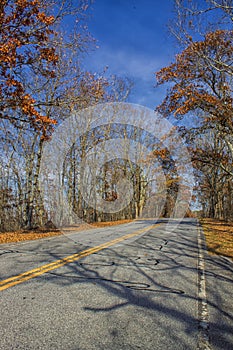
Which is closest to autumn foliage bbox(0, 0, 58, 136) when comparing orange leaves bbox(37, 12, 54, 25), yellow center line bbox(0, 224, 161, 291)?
orange leaves bbox(37, 12, 54, 25)

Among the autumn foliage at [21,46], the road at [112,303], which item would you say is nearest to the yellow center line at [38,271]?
the road at [112,303]

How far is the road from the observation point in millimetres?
→ 2811

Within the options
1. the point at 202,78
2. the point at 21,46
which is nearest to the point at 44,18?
the point at 21,46

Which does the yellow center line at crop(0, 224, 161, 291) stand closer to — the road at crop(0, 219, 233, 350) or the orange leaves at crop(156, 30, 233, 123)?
the road at crop(0, 219, 233, 350)

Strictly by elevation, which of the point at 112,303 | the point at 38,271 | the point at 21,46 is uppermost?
the point at 21,46

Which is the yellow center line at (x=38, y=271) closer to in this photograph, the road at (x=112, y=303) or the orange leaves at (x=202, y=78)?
the road at (x=112, y=303)

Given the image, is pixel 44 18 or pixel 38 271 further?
pixel 44 18

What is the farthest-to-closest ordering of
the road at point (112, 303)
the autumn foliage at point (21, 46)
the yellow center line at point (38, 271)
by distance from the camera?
the autumn foliage at point (21, 46) < the yellow center line at point (38, 271) < the road at point (112, 303)

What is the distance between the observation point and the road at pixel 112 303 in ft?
9.22

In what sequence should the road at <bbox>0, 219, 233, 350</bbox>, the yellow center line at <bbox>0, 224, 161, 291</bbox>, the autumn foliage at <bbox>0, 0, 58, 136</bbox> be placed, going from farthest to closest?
the autumn foliage at <bbox>0, 0, 58, 136</bbox>
the yellow center line at <bbox>0, 224, 161, 291</bbox>
the road at <bbox>0, 219, 233, 350</bbox>

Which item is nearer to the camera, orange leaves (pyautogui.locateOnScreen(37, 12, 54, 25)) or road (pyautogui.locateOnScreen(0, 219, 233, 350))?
road (pyautogui.locateOnScreen(0, 219, 233, 350))

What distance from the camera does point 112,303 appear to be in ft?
12.5

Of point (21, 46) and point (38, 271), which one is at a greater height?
point (21, 46)

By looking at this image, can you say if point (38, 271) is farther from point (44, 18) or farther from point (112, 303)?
point (44, 18)
